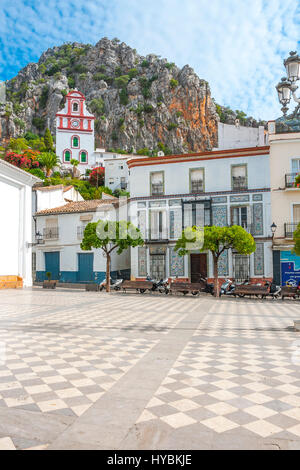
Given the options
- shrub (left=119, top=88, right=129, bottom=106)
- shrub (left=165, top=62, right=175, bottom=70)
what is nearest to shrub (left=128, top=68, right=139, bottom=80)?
shrub (left=119, top=88, right=129, bottom=106)

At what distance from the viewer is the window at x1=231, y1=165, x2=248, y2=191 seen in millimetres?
22219

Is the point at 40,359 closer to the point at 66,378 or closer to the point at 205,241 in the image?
the point at 66,378

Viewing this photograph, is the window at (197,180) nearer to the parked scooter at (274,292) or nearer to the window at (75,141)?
the parked scooter at (274,292)

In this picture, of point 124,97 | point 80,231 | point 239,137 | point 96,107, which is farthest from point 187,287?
point 124,97

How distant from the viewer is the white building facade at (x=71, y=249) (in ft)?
80.4

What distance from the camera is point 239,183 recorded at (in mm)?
22312

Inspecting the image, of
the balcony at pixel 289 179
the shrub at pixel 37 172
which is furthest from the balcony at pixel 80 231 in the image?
the shrub at pixel 37 172

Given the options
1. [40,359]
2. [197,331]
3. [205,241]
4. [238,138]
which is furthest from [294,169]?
[40,359]

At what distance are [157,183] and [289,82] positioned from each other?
17.9 meters

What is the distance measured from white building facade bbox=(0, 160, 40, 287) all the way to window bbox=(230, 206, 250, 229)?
40.1ft

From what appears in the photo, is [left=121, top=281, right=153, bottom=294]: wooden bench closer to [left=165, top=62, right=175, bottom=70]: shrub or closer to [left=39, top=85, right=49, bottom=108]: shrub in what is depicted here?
[left=39, top=85, right=49, bottom=108]: shrub

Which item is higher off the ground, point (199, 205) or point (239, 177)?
point (239, 177)

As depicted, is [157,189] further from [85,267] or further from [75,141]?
[75,141]

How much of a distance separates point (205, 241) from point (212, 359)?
11671 millimetres
